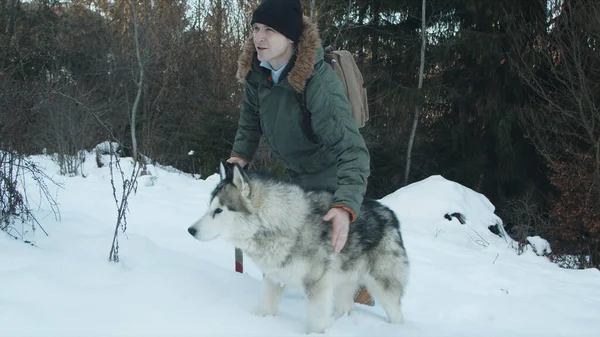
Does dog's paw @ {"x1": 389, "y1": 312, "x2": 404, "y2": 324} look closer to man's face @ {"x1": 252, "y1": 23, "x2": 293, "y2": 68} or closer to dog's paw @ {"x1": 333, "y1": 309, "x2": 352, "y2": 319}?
dog's paw @ {"x1": 333, "y1": 309, "x2": 352, "y2": 319}

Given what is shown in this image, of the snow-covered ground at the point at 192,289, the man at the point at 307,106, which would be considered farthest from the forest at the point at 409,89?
the man at the point at 307,106

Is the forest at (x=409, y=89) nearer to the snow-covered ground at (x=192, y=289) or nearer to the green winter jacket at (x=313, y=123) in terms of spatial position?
the snow-covered ground at (x=192, y=289)

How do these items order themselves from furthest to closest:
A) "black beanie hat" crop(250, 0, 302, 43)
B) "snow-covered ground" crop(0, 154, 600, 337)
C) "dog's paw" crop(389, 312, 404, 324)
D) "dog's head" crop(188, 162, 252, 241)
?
"dog's paw" crop(389, 312, 404, 324), "black beanie hat" crop(250, 0, 302, 43), "dog's head" crop(188, 162, 252, 241), "snow-covered ground" crop(0, 154, 600, 337)

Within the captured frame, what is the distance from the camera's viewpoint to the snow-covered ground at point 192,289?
2.53 meters

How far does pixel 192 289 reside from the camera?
3080 mm

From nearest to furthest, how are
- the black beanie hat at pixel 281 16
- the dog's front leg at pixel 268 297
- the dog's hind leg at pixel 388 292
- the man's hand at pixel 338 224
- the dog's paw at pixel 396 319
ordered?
the man's hand at pixel 338 224
the black beanie hat at pixel 281 16
the dog's front leg at pixel 268 297
the dog's hind leg at pixel 388 292
the dog's paw at pixel 396 319

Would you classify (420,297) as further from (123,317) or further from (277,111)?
(123,317)

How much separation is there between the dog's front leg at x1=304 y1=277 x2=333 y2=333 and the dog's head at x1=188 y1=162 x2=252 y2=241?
0.61m

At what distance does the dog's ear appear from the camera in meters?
2.86

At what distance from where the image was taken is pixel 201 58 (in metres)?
21.5

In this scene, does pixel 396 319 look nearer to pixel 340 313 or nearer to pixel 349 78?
pixel 340 313

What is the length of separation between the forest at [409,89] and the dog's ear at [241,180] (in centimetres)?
777

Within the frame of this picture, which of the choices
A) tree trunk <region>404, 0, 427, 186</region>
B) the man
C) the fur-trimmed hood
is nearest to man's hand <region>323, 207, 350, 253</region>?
the man

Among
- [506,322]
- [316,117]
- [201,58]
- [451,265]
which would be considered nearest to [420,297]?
[506,322]
